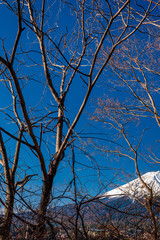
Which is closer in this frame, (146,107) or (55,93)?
(55,93)

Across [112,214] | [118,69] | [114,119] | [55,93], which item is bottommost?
[112,214]

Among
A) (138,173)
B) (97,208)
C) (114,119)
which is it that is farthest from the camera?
(114,119)

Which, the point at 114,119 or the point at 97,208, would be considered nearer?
the point at 97,208

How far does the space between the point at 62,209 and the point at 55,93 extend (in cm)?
112

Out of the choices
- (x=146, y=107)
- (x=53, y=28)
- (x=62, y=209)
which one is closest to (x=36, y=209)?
(x=62, y=209)

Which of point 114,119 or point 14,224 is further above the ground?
point 114,119

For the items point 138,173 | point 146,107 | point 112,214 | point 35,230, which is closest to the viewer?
point 35,230

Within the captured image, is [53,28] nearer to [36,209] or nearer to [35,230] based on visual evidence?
[36,209]

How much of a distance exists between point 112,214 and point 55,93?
4.32 feet

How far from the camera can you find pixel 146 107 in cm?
673

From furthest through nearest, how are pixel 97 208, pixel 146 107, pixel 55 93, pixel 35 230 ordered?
pixel 146 107
pixel 55 93
pixel 97 208
pixel 35 230

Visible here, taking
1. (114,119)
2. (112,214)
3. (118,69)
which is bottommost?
(112,214)

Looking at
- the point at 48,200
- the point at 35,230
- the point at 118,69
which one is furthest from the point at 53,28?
the point at 118,69

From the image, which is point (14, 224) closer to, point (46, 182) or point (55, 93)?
point (46, 182)
